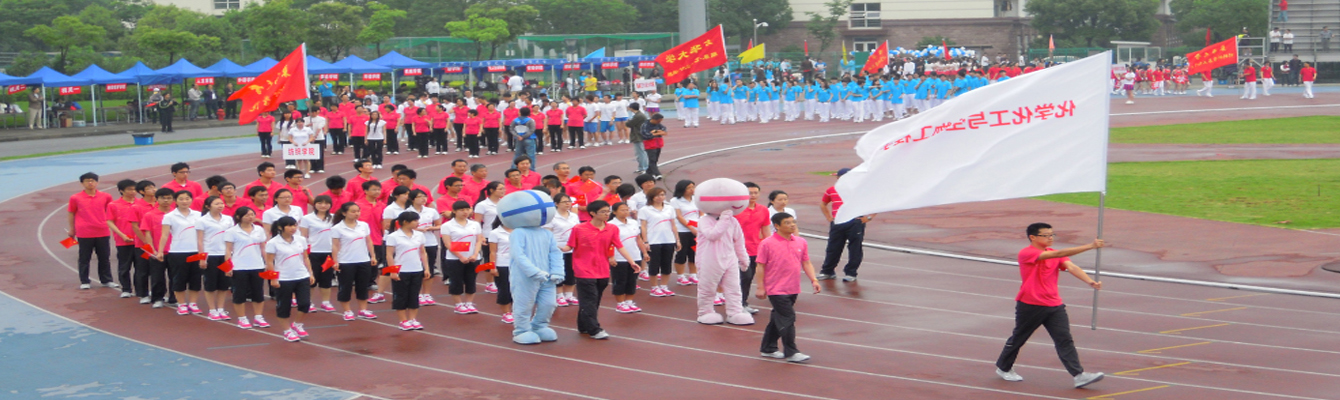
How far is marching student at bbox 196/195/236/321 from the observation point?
11328mm

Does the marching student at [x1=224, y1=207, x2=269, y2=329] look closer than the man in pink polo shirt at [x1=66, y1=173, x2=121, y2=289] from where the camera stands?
Yes

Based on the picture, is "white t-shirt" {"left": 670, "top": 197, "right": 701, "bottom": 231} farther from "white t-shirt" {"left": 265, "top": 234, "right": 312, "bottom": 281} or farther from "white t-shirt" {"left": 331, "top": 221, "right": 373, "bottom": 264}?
"white t-shirt" {"left": 265, "top": 234, "right": 312, "bottom": 281}

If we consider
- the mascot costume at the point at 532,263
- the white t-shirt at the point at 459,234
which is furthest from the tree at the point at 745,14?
the mascot costume at the point at 532,263

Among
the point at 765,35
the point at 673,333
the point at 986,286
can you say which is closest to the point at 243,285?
the point at 673,333

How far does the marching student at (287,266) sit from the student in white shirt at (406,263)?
78 cm

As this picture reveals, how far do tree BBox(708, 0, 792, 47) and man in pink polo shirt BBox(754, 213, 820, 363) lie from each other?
58622 millimetres

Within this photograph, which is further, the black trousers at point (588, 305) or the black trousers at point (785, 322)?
the black trousers at point (588, 305)

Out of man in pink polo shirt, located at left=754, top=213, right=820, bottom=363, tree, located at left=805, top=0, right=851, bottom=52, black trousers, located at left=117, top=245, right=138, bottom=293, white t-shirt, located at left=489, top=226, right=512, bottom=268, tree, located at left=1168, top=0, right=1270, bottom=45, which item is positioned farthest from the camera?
tree, located at left=805, top=0, right=851, bottom=52

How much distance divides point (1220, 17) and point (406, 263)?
65.5 m

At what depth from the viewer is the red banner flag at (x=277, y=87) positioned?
1778 cm

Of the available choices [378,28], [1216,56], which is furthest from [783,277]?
[378,28]

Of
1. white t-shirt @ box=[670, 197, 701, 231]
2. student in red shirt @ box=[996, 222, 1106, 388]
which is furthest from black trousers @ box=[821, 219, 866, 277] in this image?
student in red shirt @ box=[996, 222, 1106, 388]

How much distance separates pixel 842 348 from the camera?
10070mm

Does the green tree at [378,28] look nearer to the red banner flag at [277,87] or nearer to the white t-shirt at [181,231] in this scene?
the red banner flag at [277,87]
